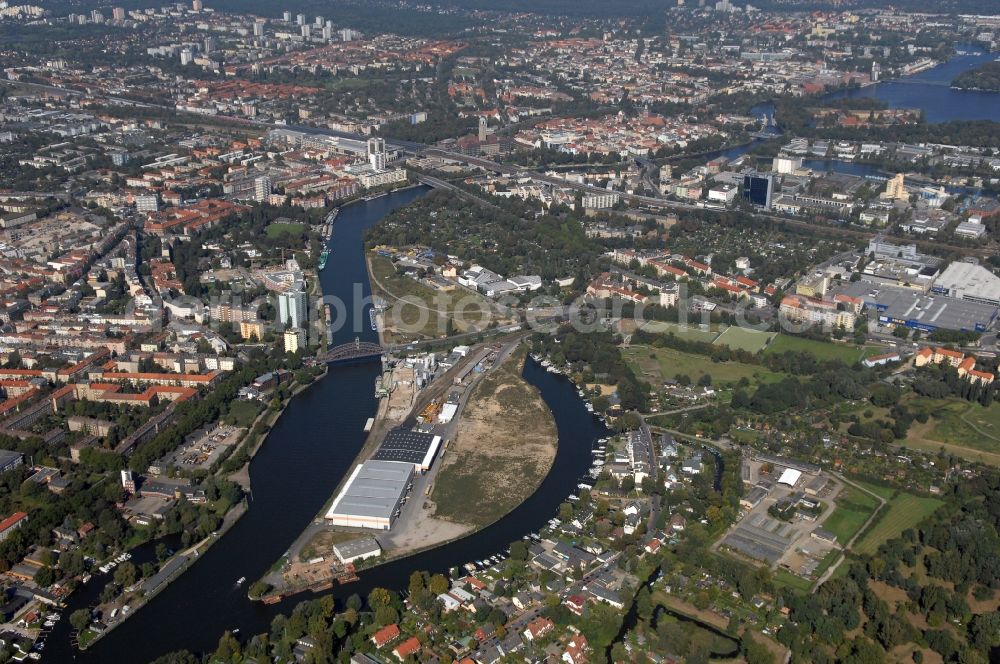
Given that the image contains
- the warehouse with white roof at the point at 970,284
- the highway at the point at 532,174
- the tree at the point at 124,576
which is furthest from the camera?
the highway at the point at 532,174

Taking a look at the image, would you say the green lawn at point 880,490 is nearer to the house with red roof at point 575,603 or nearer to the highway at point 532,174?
the house with red roof at point 575,603

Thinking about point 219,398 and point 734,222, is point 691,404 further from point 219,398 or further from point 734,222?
point 734,222

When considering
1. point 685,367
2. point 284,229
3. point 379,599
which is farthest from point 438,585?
point 284,229

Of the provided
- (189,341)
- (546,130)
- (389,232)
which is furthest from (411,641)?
(546,130)

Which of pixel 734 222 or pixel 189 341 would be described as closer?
pixel 189 341

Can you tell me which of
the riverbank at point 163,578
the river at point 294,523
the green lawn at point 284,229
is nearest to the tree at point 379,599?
the river at point 294,523

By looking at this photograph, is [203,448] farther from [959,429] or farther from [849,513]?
[959,429]

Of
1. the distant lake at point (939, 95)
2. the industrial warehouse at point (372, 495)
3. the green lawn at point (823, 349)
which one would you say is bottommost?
the industrial warehouse at point (372, 495)
